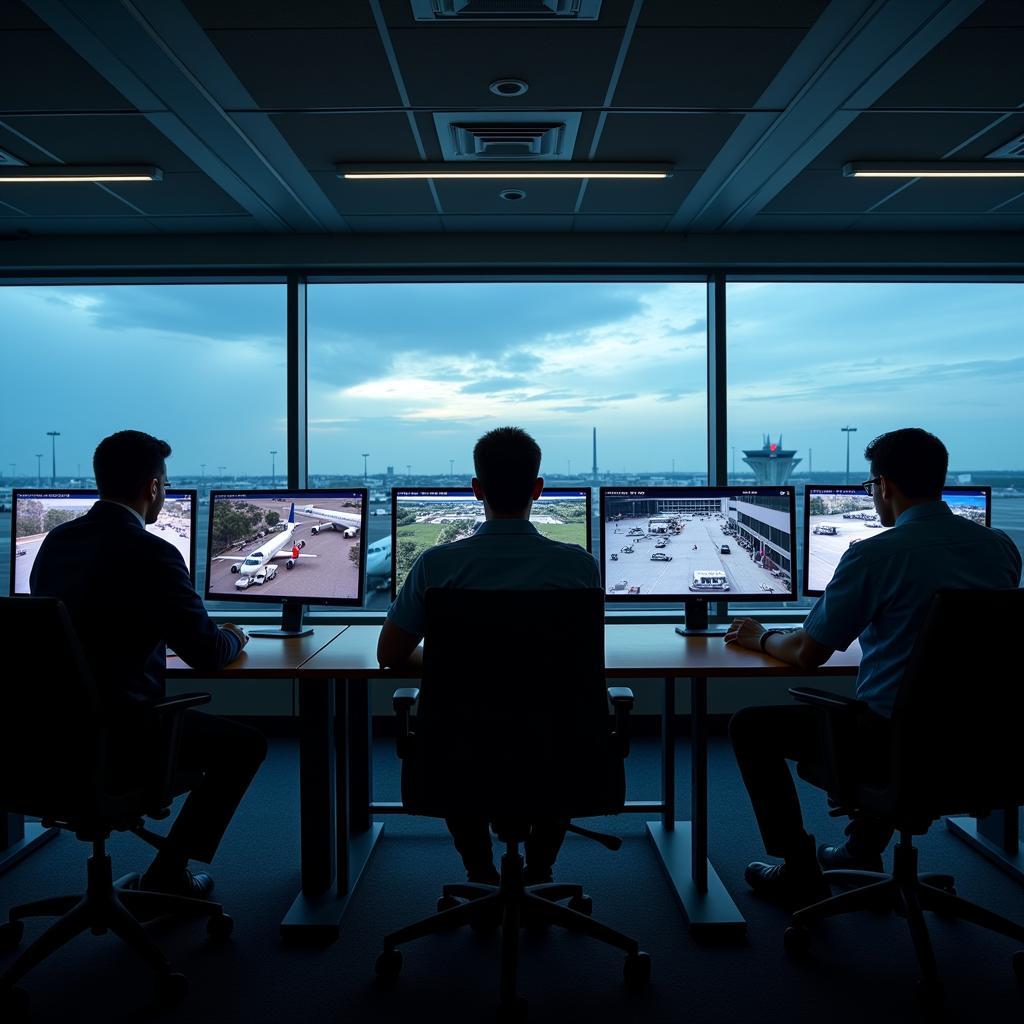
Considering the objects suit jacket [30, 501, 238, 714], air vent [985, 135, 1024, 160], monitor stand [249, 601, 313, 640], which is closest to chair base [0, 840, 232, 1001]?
suit jacket [30, 501, 238, 714]

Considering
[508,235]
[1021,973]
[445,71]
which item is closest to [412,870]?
[1021,973]

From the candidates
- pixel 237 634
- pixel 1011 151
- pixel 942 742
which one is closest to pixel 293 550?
pixel 237 634

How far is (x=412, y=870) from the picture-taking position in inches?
103

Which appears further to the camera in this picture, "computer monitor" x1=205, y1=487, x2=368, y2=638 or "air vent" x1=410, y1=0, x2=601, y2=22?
"computer monitor" x1=205, y1=487, x2=368, y2=638

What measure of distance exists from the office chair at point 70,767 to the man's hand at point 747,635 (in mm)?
1762

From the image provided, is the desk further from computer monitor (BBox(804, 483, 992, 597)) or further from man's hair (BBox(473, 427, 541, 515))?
man's hair (BBox(473, 427, 541, 515))

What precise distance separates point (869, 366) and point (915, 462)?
2.67 meters

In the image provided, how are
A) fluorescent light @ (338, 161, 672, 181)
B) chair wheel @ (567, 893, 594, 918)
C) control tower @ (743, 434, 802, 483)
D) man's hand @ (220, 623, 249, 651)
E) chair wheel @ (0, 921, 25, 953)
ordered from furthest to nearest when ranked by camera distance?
control tower @ (743, 434, 802, 483)
fluorescent light @ (338, 161, 672, 181)
man's hand @ (220, 623, 249, 651)
chair wheel @ (567, 893, 594, 918)
chair wheel @ (0, 921, 25, 953)

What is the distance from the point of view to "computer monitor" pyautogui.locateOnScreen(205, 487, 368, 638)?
8.66 feet

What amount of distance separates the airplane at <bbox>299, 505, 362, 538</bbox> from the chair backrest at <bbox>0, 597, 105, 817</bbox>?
1.07 meters

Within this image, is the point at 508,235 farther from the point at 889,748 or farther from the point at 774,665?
the point at 889,748

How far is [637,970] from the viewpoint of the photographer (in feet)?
6.30

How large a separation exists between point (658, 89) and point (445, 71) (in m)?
0.79

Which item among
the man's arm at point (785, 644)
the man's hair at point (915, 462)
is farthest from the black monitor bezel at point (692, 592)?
the man's hair at point (915, 462)
